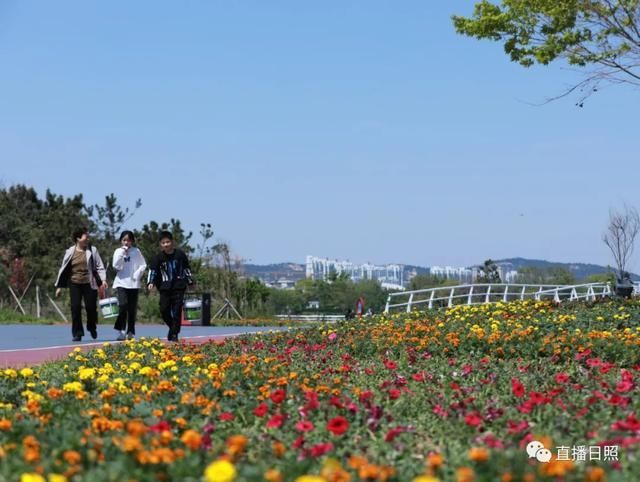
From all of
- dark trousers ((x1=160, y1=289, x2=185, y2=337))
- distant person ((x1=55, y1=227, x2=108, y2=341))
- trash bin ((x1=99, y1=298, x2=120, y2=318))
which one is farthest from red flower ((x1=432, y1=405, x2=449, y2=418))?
trash bin ((x1=99, y1=298, x2=120, y2=318))

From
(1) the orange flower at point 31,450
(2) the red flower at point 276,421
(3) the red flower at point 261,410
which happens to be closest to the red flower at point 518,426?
(2) the red flower at point 276,421

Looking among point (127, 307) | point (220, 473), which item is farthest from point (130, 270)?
point (220, 473)

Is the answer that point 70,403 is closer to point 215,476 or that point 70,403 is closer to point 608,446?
point 215,476

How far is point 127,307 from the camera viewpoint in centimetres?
1266

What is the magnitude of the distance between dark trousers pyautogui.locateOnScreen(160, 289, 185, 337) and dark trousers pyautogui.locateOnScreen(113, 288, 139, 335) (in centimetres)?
86

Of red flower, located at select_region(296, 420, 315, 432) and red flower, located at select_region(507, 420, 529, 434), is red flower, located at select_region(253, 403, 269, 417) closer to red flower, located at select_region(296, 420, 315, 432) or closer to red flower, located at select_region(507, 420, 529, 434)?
red flower, located at select_region(296, 420, 315, 432)

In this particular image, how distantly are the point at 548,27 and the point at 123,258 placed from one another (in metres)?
8.70

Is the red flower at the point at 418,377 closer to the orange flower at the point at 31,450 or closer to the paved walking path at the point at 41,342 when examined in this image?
the orange flower at the point at 31,450

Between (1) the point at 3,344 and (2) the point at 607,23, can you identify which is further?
(2) the point at 607,23

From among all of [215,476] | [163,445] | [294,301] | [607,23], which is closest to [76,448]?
[163,445]

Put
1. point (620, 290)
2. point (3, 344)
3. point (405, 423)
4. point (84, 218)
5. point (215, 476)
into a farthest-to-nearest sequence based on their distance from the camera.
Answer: point (84, 218), point (620, 290), point (3, 344), point (405, 423), point (215, 476)

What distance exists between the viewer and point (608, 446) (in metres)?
4.26

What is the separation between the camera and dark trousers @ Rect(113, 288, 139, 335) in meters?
12.5

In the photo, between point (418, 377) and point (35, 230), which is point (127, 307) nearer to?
point (418, 377)
